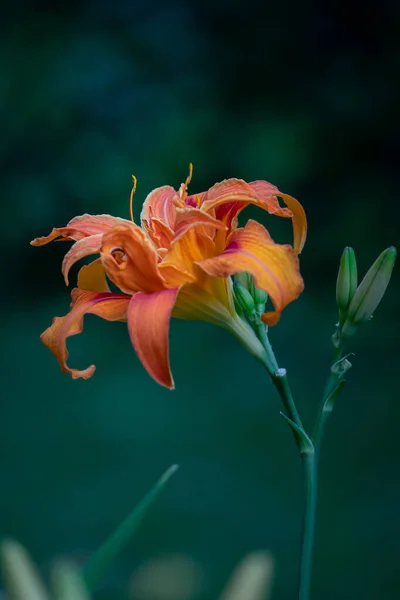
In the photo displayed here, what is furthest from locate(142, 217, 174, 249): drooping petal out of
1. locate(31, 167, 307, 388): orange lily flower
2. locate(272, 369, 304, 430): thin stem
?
locate(272, 369, 304, 430): thin stem

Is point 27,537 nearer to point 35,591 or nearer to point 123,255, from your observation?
point 123,255

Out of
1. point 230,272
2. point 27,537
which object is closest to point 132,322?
point 230,272

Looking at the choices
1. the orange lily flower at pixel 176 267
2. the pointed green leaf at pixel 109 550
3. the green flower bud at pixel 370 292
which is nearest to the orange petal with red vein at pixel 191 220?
the orange lily flower at pixel 176 267

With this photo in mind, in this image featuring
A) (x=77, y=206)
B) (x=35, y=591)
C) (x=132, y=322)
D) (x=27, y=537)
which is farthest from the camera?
(x=77, y=206)

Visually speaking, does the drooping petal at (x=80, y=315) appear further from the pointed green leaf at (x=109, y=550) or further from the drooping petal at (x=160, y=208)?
the pointed green leaf at (x=109, y=550)

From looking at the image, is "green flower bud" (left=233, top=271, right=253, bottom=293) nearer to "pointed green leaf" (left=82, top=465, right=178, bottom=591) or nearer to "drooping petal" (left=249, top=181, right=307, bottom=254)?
"drooping petal" (left=249, top=181, right=307, bottom=254)
